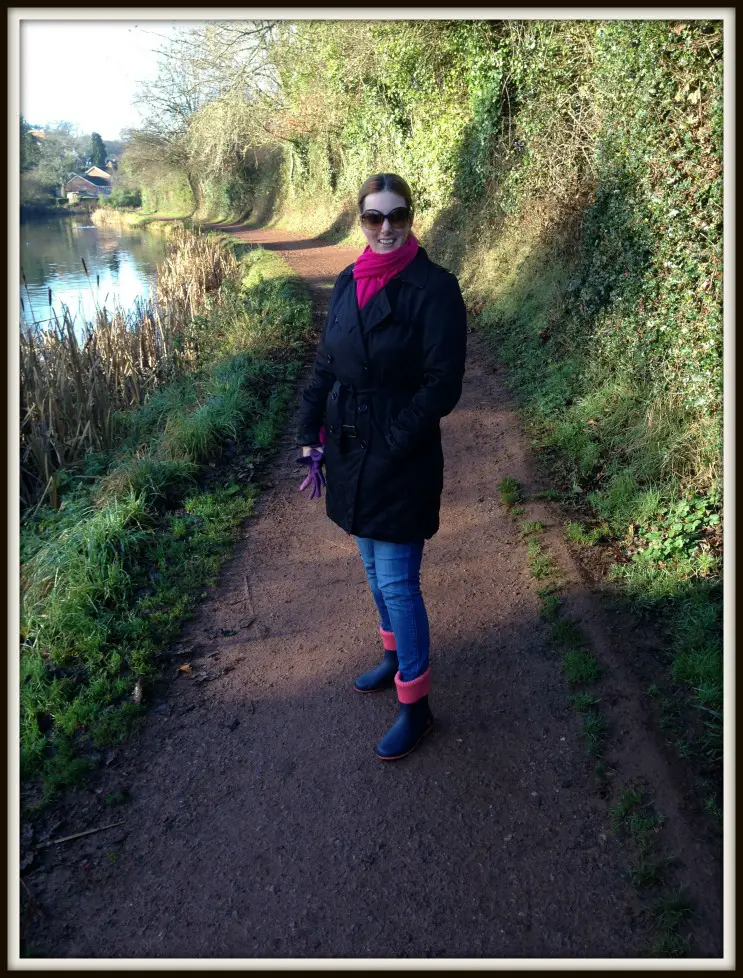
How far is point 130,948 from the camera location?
242cm

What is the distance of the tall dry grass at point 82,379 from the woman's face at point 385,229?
4481mm

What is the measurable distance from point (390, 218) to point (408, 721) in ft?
6.98

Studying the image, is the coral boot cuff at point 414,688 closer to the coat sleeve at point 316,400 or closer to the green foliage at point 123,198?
the coat sleeve at point 316,400

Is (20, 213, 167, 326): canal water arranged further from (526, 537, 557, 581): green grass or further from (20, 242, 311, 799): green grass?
(526, 537, 557, 581): green grass

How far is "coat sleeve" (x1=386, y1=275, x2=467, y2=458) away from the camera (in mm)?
2488

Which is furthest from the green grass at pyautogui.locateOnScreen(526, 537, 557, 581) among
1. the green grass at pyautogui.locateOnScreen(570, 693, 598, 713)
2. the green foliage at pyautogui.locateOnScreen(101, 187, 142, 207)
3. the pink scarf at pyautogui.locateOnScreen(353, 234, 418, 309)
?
the green foliage at pyautogui.locateOnScreen(101, 187, 142, 207)

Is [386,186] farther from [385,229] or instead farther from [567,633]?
[567,633]

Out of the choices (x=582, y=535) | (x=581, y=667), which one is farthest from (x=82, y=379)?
(x=581, y=667)

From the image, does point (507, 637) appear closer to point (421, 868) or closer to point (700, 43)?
point (421, 868)

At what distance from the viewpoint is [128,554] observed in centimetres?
450

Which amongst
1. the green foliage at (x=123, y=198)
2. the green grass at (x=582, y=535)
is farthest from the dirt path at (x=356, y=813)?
the green foliage at (x=123, y=198)

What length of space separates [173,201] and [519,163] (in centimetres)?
4073

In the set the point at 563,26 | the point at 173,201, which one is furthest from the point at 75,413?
the point at 173,201

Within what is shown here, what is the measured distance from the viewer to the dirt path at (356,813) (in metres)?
2.41
